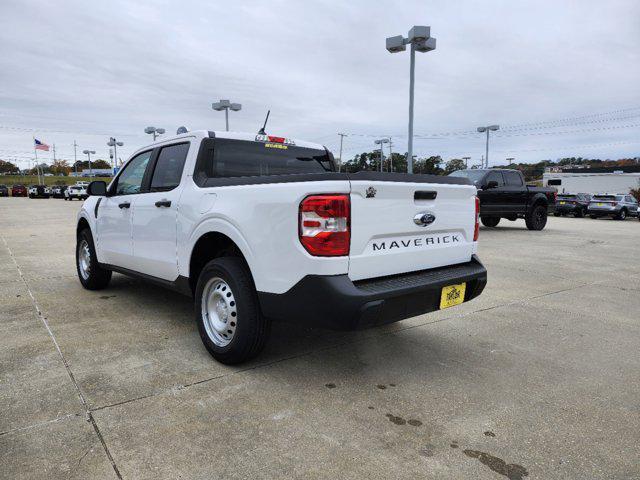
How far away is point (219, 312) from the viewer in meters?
3.60

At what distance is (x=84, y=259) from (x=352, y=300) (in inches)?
183

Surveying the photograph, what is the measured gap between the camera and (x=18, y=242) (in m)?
10.9

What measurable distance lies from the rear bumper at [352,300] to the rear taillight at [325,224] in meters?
0.17

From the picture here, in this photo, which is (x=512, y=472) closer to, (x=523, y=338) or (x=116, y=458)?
(x=116, y=458)

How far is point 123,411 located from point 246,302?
984 mm

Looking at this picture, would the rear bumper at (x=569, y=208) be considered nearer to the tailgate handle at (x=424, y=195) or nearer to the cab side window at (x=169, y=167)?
the tailgate handle at (x=424, y=195)

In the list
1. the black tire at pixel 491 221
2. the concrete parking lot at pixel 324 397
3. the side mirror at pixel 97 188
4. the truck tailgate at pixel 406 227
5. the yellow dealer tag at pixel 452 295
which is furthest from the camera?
the black tire at pixel 491 221

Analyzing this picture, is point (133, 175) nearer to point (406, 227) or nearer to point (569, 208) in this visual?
point (406, 227)

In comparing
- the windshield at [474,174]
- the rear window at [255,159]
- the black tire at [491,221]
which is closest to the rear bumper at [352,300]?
the rear window at [255,159]

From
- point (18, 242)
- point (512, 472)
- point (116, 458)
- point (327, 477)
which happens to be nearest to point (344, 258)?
point (327, 477)

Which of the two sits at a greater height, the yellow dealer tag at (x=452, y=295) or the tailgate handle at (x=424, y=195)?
the tailgate handle at (x=424, y=195)

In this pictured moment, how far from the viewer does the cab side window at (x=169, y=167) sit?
13.5 feet

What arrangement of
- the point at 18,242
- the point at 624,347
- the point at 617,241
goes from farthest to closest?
the point at 617,241 → the point at 18,242 → the point at 624,347

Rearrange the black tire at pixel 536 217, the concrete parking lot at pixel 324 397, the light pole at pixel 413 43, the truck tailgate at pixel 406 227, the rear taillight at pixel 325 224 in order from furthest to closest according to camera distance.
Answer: the black tire at pixel 536 217 → the light pole at pixel 413 43 → the truck tailgate at pixel 406 227 → the rear taillight at pixel 325 224 → the concrete parking lot at pixel 324 397
